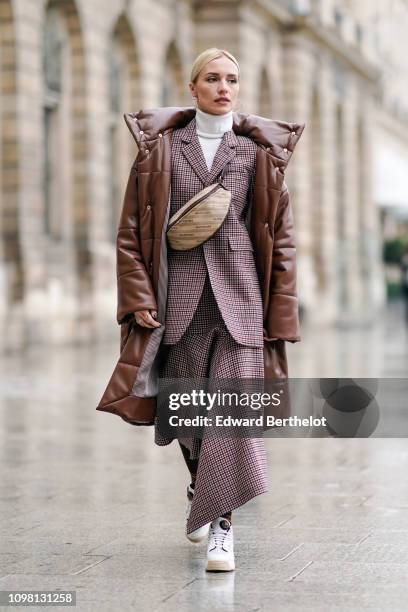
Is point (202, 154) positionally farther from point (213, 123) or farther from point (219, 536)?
point (219, 536)

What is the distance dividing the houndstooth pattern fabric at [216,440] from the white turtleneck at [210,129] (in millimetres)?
522

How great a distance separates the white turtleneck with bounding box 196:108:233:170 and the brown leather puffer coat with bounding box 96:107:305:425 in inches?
4.2

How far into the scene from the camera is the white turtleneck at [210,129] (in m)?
6.34

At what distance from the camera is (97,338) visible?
25.7 meters

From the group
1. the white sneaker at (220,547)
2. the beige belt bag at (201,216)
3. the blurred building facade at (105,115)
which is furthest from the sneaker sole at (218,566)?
the blurred building facade at (105,115)

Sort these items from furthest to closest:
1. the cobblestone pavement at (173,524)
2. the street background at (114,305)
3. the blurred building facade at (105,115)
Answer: the blurred building facade at (105,115)
the street background at (114,305)
the cobblestone pavement at (173,524)

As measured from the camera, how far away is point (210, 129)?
20.9 feet

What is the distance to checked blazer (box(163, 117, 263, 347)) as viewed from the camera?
6.24 metres

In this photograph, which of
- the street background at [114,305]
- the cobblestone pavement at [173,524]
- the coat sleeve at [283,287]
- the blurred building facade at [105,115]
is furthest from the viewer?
the blurred building facade at [105,115]

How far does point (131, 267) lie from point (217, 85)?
2.57 ft

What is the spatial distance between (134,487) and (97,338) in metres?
17.2

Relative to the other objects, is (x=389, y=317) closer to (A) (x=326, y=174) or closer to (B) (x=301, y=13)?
(A) (x=326, y=174)

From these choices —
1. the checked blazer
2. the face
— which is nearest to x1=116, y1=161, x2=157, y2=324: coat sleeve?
the checked blazer

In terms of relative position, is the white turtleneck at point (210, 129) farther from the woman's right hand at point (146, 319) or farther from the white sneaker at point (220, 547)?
the white sneaker at point (220, 547)
